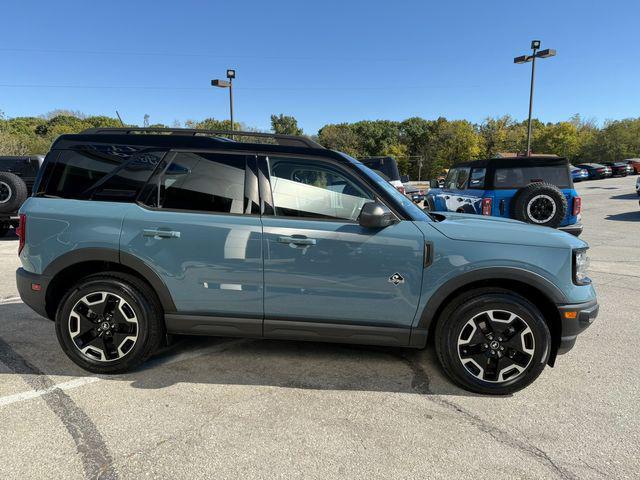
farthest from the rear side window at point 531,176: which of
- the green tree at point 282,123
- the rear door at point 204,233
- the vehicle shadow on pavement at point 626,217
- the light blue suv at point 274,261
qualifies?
the green tree at point 282,123

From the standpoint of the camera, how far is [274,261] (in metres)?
3.02

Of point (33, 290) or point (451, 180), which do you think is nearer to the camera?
point (33, 290)

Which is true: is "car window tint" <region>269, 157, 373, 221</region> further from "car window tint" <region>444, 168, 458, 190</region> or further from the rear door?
"car window tint" <region>444, 168, 458, 190</region>

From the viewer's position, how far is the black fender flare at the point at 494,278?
2904 mm

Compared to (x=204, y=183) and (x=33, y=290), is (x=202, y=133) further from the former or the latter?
(x=33, y=290)

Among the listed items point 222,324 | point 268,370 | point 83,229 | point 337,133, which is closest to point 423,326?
point 268,370

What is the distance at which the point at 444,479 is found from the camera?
2172 millimetres

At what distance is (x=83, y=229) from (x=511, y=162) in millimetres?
7100

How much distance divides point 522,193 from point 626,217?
9.23 m

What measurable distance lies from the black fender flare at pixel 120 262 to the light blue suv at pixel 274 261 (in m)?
0.01

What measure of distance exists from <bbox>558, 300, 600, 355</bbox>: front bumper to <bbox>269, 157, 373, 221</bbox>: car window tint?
162 centimetres

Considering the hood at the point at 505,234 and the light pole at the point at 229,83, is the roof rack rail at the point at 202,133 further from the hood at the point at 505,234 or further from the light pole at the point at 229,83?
the light pole at the point at 229,83

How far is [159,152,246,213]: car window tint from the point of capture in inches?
124

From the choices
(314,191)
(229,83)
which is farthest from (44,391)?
(229,83)
